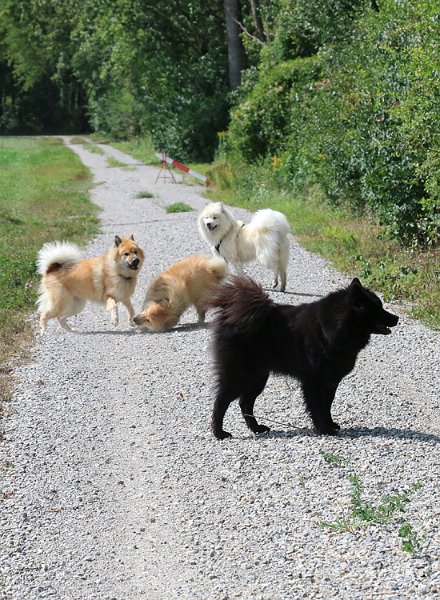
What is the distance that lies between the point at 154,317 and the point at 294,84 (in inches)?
633

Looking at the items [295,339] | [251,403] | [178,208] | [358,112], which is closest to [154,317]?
[251,403]

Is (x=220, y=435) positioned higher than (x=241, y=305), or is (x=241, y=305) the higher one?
(x=241, y=305)

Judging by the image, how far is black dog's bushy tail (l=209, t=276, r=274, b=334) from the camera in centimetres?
698

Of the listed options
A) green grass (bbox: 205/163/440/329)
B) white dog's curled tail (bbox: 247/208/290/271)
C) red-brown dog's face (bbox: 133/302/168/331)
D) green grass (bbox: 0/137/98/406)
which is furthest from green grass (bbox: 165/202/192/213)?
red-brown dog's face (bbox: 133/302/168/331)

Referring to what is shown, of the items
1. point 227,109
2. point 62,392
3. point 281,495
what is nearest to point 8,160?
point 227,109

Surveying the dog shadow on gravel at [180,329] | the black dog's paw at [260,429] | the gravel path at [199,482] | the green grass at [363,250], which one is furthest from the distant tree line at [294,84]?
the black dog's paw at [260,429]

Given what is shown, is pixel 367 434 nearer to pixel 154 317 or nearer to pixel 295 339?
pixel 295 339

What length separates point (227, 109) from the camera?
3925cm

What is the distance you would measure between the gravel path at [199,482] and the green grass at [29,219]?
224 centimetres

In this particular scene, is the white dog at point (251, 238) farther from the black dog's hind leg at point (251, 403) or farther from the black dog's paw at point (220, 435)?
the black dog's paw at point (220, 435)

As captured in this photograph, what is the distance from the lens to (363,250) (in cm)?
1568

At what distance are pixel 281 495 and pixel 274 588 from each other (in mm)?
Answer: 1197

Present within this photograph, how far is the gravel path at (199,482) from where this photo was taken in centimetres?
492

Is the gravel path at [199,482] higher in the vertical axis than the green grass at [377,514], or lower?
lower
